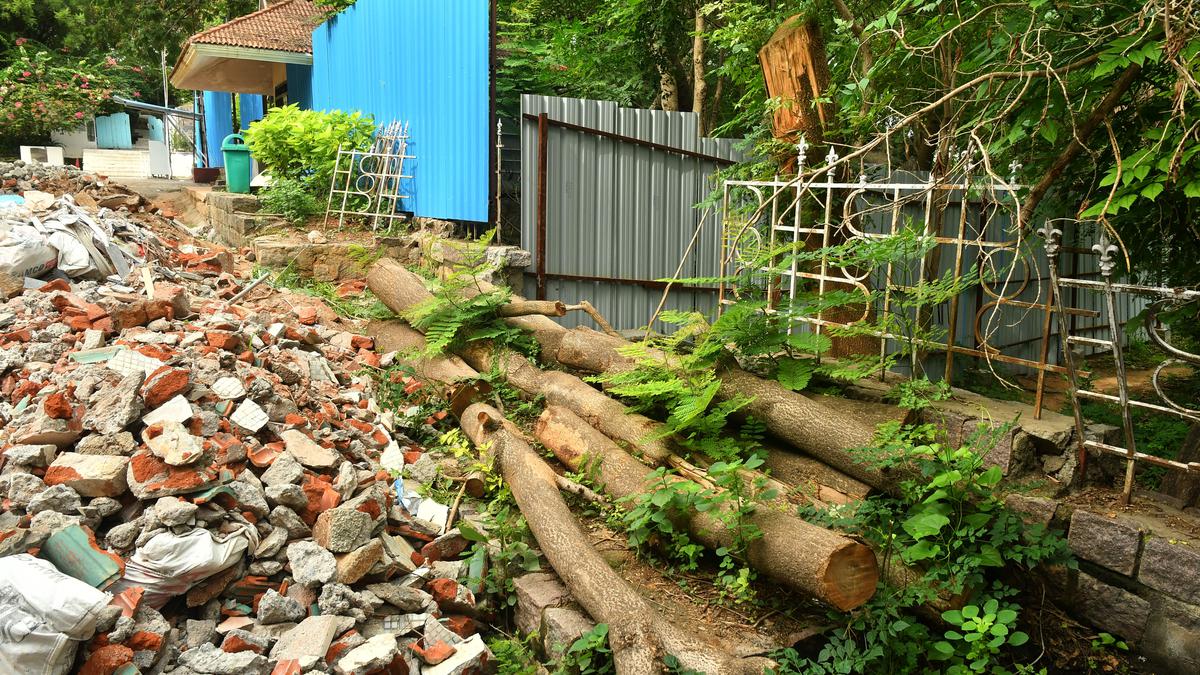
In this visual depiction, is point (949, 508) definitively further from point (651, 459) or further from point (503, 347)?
point (503, 347)

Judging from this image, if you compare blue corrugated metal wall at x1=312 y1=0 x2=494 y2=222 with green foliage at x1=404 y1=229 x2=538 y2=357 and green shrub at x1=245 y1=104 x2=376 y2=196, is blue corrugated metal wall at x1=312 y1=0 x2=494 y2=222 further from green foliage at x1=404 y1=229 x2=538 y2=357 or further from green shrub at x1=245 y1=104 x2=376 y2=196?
green foliage at x1=404 y1=229 x2=538 y2=357

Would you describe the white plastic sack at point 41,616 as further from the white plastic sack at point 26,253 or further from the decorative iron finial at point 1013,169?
the decorative iron finial at point 1013,169

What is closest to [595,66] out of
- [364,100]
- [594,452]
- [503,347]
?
[364,100]

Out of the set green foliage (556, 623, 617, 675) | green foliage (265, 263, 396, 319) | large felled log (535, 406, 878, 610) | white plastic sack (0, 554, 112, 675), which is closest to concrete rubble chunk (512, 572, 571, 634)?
green foliage (556, 623, 617, 675)

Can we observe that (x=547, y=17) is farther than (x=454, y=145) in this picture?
Yes

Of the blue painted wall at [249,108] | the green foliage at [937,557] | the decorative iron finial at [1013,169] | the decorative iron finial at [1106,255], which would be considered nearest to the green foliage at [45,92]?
the blue painted wall at [249,108]

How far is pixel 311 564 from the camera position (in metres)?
4.50

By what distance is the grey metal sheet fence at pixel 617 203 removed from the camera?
9.55 m

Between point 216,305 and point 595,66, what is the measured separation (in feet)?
25.4

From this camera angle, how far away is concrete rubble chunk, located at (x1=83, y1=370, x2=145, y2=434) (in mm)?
4883

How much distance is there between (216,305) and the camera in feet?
25.7

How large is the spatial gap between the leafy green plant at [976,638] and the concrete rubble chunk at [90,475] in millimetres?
4105

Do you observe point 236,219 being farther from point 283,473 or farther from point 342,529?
point 342,529

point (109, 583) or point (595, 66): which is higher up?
point (595, 66)
